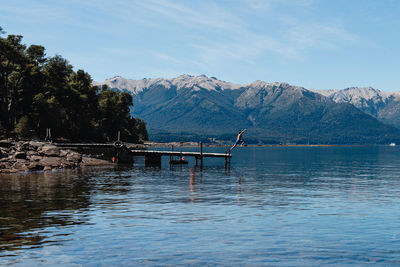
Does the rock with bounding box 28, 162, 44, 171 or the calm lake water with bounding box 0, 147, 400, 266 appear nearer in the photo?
the calm lake water with bounding box 0, 147, 400, 266

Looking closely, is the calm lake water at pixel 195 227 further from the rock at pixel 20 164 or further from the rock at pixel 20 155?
the rock at pixel 20 155

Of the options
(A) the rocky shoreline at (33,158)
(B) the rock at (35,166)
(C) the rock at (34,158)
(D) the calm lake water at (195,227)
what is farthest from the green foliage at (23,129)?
(D) the calm lake water at (195,227)

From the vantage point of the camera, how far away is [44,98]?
367 feet

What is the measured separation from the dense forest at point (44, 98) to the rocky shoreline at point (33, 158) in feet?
63.4

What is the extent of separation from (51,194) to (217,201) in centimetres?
1448

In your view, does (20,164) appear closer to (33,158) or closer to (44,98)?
(33,158)

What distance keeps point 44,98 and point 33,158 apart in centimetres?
4814

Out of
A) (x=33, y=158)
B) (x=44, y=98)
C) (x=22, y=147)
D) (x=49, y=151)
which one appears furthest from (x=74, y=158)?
(x=44, y=98)

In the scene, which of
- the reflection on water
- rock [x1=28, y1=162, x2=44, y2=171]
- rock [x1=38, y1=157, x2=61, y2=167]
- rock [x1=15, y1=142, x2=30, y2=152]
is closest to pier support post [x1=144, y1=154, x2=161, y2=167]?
rock [x1=38, y1=157, x2=61, y2=167]

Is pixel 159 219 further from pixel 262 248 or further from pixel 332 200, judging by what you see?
pixel 332 200

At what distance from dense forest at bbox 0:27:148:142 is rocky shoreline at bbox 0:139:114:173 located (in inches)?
761

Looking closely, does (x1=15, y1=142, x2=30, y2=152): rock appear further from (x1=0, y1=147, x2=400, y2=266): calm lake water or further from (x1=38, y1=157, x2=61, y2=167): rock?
(x1=0, y1=147, x2=400, y2=266): calm lake water

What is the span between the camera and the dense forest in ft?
326

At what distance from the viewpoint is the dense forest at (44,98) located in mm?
99356
